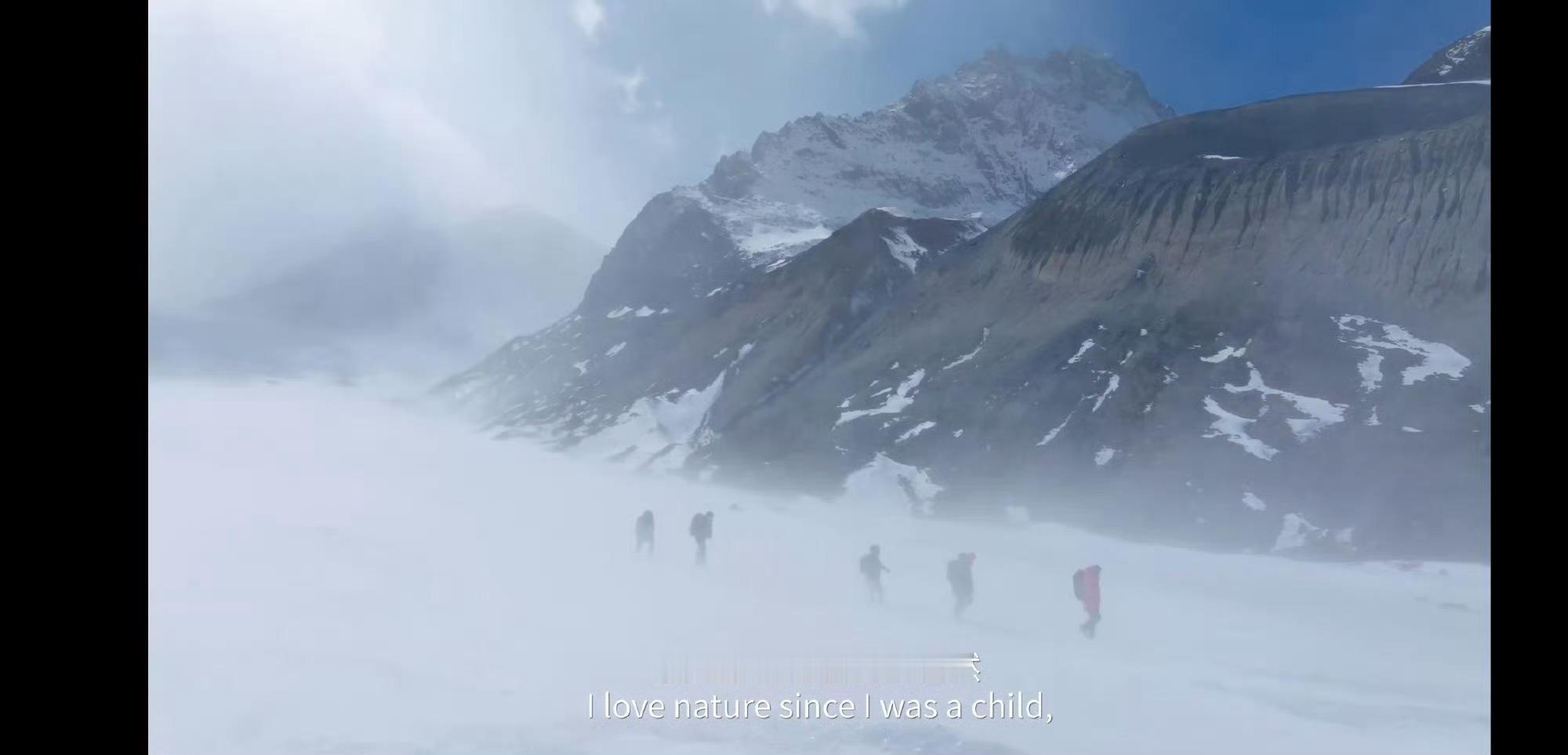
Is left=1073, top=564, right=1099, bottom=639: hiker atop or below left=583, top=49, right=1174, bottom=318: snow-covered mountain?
below

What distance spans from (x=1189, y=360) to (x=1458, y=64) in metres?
28.3

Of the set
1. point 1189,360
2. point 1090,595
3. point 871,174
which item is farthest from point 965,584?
point 871,174

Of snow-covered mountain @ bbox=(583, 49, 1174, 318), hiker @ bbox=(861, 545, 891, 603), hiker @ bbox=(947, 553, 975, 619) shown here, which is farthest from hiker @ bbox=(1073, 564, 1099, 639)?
snow-covered mountain @ bbox=(583, 49, 1174, 318)

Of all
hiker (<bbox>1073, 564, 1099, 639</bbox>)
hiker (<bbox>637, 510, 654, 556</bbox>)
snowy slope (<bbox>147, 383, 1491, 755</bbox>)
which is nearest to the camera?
snowy slope (<bbox>147, 383, 1491, 755</bbox>)

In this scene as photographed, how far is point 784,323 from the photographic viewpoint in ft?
199

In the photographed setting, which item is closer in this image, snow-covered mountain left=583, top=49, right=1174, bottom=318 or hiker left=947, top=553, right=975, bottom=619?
hiker left=947, top=553, right=975, bottom=619

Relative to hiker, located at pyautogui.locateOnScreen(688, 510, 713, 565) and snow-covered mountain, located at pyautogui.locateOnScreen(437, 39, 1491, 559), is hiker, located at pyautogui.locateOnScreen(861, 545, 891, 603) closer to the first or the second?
hiker, located at pyautogui.locateOnScreen(688, 510, 713, 565)

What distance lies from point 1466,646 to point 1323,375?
1989 centimetres

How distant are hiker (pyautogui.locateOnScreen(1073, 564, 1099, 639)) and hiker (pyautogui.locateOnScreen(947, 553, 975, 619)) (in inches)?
64.5

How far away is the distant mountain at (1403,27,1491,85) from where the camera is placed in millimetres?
47562

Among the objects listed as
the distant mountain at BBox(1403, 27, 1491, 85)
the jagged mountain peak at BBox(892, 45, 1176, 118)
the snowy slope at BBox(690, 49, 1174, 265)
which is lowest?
the distant mountain at BBox(1403, 27, 1491, 85)
